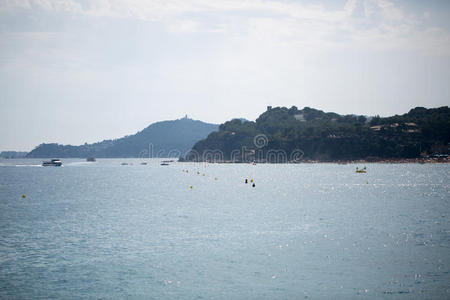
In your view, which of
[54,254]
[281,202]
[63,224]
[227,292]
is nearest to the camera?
[227,292]

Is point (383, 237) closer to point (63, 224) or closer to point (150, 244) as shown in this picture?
point (150, 244)

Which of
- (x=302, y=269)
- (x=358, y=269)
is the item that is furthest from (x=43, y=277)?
(x=358, y=269)

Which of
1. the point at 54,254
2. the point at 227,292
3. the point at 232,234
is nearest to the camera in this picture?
the point at 227,292

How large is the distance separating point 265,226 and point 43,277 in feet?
97.8

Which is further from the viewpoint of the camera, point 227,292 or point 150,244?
point 150,244

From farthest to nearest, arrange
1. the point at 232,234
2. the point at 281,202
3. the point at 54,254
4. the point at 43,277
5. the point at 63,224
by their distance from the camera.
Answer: the point at 281,202 → the point at 63,224 → the point at 232,234 → the point at 54,254 → the point at 43,277

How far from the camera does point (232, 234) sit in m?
50.9

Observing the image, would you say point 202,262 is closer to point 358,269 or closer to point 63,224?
point 358,269

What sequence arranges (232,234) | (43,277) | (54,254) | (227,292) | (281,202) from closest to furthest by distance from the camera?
(227,292) < (43,277) < (54,254) < (232,234) < (281,202)

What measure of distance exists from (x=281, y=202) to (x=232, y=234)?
124 feet

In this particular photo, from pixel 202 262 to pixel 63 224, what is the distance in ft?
99.4

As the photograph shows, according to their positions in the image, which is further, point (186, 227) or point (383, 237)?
point (186, 227)

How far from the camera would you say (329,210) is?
72062mm

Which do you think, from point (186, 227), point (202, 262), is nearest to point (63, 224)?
point (186, 227)
